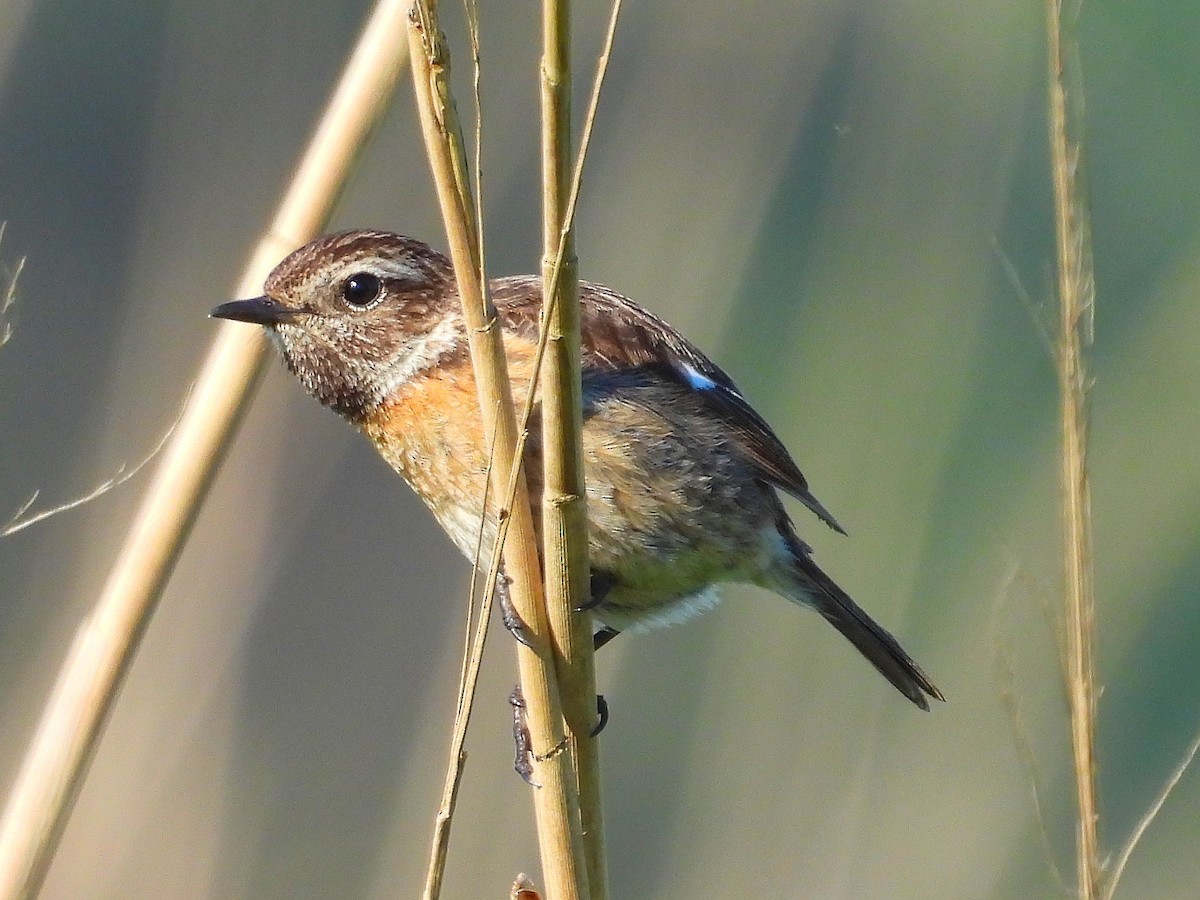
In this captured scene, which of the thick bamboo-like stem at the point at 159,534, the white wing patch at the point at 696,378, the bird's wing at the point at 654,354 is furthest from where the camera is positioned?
the white wing patch at the point at 696,378

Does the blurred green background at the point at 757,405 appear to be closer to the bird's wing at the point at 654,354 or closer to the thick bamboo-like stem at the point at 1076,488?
the bird's wing at the point at 654,354

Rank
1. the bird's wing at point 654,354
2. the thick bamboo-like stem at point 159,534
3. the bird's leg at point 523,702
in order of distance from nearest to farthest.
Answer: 1. the thick bamboo-like stem at point 159,534
2. the bird's leg at point 523,702
3. the bird's wing at point 654,354

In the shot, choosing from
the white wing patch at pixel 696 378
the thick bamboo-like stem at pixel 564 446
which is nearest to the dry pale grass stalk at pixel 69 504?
the thick bamboo-like stem at pixel 564 446

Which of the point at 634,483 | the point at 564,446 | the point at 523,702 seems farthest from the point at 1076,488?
the point at 523,702

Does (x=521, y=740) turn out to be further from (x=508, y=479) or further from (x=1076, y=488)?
(x=1076, y=488)

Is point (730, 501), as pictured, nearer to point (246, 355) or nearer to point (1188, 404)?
point (246, 355)

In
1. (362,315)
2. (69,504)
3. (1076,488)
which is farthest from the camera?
(362,315)
